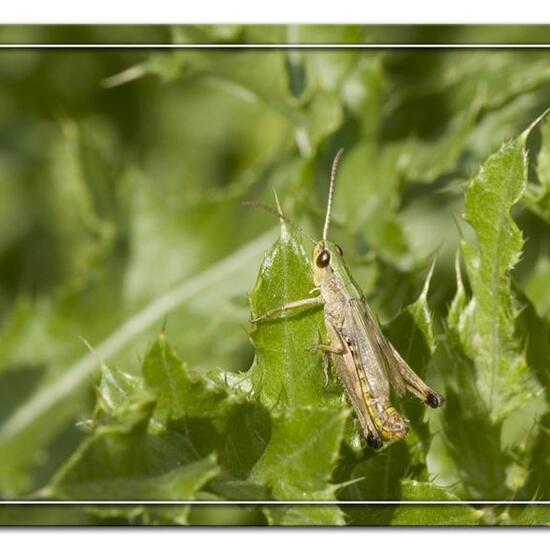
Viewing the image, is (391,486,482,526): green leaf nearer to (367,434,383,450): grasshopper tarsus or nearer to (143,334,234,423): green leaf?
(367,434,383,450): grasshopper tarsus

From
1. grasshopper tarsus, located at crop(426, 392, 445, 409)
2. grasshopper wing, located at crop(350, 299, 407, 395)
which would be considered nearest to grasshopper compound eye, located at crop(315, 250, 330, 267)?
grasshopper wing, located at crop(350, 299, 407, 395)

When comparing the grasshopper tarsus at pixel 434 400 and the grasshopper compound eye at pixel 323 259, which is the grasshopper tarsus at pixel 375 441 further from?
the grasshopper compound eye at pixel 323 259

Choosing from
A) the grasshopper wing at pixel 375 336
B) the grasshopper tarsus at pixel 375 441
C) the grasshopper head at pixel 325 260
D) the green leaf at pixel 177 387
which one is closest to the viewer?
the green leaf at pixel 177 387

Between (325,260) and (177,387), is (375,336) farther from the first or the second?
(177,387)

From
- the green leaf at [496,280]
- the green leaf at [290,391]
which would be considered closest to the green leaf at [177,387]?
the green leaf at [290,391]

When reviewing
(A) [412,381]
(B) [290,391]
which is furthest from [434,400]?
(B) [290,391]

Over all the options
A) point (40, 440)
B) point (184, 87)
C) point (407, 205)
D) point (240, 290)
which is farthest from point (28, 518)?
point (184, 87)

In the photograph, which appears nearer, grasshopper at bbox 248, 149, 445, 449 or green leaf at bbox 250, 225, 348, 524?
green leaf at bbox 250, 225, 348, 524
